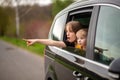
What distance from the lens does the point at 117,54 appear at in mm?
3727

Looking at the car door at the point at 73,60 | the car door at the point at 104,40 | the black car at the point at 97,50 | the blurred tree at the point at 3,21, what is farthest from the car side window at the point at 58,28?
the blurred tree at the point at 3,21

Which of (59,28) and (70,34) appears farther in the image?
(59,28)

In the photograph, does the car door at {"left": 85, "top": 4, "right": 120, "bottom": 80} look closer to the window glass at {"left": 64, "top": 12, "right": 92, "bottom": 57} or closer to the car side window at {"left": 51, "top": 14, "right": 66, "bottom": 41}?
the window glass at {"left": 64, "top": 12, "right": 92, "bottom": 57}

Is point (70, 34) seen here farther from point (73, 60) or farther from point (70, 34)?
point (73, 60)

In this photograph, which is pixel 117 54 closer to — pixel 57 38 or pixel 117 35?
pixel 117 35

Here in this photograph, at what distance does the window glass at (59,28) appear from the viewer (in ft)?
18.6

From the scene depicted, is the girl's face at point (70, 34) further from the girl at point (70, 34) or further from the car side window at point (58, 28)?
the car side window at point (58, 28)

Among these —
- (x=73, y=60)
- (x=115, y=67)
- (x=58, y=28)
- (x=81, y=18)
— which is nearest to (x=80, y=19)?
(x=81, y=18)

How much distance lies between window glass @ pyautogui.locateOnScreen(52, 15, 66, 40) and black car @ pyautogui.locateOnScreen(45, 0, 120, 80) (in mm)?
511

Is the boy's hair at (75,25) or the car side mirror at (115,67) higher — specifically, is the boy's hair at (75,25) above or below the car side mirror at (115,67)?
above

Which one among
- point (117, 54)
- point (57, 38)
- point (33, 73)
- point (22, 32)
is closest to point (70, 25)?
point (57, 38)

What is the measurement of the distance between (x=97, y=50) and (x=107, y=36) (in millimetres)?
162

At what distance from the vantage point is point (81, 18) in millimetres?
5402

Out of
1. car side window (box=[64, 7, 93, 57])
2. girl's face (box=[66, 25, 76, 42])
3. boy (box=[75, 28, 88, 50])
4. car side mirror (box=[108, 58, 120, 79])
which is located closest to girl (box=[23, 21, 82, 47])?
girl's face (box=[66, 25, 76, 42])
